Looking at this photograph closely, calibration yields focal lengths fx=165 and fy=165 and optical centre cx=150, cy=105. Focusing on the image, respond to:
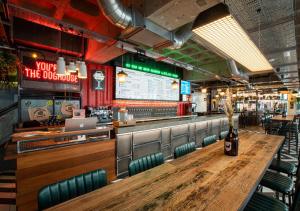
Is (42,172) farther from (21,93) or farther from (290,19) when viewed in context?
(290,19)

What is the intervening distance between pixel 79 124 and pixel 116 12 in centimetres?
203

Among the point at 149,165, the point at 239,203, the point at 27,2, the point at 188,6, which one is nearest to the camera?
the point at 239,203

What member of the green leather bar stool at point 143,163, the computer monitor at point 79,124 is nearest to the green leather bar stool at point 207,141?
the green leather bar stool at point 143,163

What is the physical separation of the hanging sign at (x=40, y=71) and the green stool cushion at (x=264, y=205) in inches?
225

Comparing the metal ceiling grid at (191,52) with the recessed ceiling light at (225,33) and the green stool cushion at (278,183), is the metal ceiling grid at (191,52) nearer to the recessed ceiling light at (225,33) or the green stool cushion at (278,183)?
the recessed ceiling light at (225,33)

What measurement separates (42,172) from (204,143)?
269cm

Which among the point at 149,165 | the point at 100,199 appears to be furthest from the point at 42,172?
the point at 100,199

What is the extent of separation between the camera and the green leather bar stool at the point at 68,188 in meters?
1.25

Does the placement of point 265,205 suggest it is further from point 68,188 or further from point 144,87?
point 144,87

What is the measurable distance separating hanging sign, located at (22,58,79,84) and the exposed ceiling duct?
308cm

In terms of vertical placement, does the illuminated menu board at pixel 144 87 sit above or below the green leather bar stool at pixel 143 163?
above

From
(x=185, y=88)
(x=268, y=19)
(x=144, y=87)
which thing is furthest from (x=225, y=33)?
(x=185, y=88)

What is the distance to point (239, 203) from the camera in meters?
1.12

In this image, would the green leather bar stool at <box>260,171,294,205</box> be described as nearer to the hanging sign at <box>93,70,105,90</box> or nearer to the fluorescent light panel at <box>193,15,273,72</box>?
the fluorescent light panel at <box>193,15,273,72</box>
